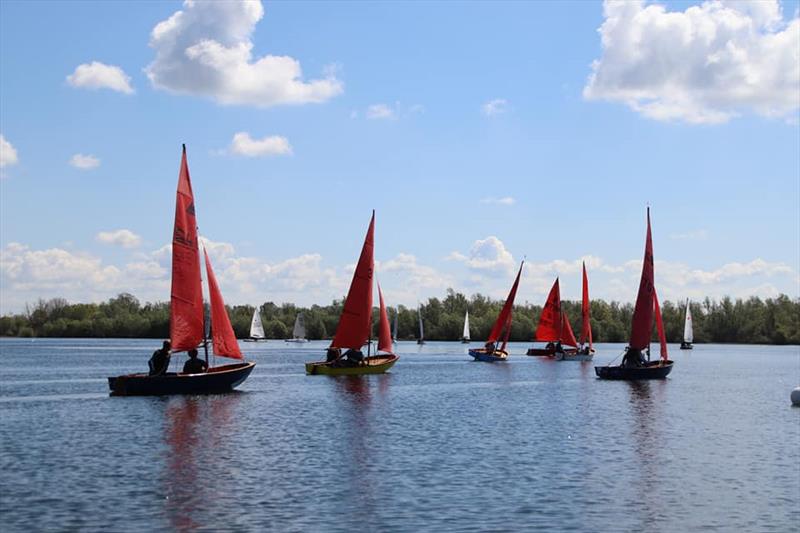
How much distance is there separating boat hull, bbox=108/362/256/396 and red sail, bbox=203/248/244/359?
1.13 meters

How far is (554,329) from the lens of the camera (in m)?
112

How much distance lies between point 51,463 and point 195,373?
21804 mm

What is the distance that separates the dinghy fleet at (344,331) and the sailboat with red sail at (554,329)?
112 millimetres

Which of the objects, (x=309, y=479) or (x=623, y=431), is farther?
(x=623, y=431)

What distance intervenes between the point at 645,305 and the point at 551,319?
37.8 m

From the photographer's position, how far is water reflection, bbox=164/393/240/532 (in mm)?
24438

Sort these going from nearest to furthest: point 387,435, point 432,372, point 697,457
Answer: point 697,457 < point 387,435 < point 432,372

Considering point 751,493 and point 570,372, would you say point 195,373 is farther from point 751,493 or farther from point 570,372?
point 570,372

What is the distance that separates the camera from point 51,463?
104 ft

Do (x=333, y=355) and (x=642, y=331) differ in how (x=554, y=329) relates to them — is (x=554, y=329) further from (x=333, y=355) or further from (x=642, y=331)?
(x=333, y=355)

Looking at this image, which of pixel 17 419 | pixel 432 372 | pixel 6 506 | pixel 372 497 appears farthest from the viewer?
pixel 432 372

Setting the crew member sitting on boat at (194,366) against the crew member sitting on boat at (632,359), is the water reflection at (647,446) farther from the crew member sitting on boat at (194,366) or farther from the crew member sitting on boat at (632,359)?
the crew member sitting on boat at (194,366)

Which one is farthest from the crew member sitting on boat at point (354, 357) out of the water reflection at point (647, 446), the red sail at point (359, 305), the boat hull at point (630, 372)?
the water reflection at point (647, 446)

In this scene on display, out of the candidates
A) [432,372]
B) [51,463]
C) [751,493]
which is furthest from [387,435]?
[432,372]
